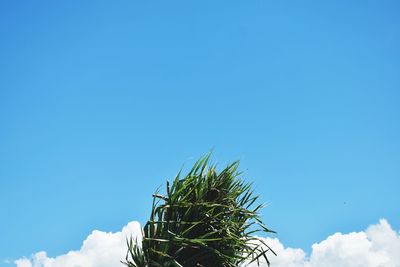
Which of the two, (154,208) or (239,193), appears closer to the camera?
(154,208)

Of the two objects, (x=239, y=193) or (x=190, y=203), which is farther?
(x=239, y=193)

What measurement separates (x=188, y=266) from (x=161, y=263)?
0.54 m

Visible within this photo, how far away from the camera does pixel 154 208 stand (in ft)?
33.6

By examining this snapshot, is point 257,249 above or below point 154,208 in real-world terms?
below

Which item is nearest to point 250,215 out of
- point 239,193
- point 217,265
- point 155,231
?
point 239,193

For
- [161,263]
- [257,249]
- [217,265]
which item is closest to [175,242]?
[161,263]

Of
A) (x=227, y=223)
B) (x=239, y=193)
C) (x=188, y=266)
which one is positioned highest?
(x=239, y=193)

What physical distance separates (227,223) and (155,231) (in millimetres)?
1452

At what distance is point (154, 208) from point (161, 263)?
1.07 meters

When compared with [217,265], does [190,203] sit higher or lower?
higher

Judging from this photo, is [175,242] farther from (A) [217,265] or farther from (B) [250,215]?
(B) [250,215]

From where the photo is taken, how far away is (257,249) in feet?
34.6

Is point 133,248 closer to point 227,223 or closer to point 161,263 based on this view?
point 161,263

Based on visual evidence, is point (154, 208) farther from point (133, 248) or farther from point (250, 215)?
point (250, 215)
